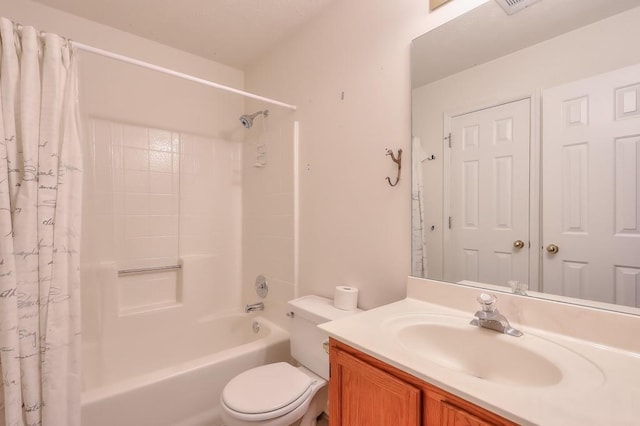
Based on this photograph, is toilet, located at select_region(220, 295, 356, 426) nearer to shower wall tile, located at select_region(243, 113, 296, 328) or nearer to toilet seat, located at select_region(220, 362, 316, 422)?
toilet seat, located at select_region(220, 362, 316, 422)

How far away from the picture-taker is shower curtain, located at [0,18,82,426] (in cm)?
105

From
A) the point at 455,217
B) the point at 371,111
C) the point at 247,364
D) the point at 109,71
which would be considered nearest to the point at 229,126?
the point at 109,71

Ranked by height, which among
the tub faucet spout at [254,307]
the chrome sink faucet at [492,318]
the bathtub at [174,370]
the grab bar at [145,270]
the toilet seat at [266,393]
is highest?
the chrome sink faucet at [492,318]

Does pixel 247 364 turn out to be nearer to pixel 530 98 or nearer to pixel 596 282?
pixel 596 282

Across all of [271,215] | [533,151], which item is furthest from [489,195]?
[271,215]

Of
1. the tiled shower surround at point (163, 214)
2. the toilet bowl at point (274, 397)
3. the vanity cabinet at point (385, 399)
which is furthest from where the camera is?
the tiled shower surround at point (163, 214)

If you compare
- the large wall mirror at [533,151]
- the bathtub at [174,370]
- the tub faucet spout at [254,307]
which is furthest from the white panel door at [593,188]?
the tub faucet spout at [254,307]

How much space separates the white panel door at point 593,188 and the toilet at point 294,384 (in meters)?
0.89

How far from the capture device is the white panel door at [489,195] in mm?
999

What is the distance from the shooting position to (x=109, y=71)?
6.27ft

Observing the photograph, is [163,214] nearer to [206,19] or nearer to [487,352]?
[206,19]

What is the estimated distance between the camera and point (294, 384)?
1318 millimetres

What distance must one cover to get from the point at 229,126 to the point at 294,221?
3.62 ft

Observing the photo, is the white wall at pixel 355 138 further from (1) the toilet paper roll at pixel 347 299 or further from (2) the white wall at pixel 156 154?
(2) the white wall at pixel 156 154
